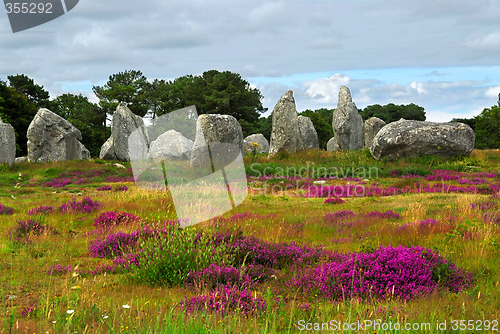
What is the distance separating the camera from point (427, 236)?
26.4 feet

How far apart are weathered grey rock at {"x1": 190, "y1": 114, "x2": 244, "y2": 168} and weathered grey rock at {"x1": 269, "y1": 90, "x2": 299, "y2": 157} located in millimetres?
5176

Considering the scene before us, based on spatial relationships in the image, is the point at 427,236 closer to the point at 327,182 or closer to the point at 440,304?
the point at 440,304

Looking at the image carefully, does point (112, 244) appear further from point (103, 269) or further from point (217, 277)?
point (217, 277)

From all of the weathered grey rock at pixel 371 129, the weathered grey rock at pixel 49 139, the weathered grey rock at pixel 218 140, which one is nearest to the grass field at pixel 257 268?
the weathered grey rock at pixel 218 140

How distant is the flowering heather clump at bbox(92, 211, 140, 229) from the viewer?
9.95 meters

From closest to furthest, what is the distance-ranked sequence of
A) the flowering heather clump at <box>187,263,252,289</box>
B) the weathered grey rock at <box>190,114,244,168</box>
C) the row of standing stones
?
the flowering heather clump at <box>187,263,252,289</box>
the row of standing stones
the weathered grey rock at <box>190,114,244,168</box>

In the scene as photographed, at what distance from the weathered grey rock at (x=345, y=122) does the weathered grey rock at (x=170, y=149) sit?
12607mm

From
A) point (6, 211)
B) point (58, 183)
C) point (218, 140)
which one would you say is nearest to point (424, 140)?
point (218, 140)

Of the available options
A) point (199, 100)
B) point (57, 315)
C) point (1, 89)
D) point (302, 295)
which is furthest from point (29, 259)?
point (199, 100)

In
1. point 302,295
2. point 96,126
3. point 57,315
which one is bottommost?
point 302,295

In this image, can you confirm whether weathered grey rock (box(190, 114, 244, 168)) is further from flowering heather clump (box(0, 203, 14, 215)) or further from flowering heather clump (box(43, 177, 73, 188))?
flowering heather clump (box(0, 203, 14, 215))

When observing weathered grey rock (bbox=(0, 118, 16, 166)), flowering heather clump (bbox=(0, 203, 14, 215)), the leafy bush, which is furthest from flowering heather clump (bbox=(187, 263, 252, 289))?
weathered grey rock (bbox=(0, 118, 16, 166))

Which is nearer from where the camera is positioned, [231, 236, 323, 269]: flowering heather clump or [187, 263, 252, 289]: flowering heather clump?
[187, 263, 252, 289]: flowering heather clump

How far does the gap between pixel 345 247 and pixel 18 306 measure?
16.9 ft
